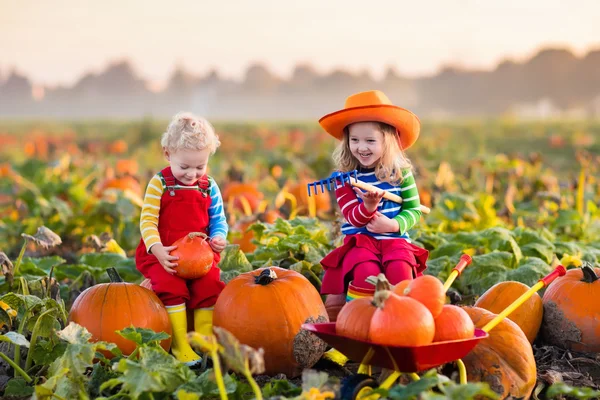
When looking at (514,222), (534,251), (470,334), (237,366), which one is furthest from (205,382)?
(514,222)

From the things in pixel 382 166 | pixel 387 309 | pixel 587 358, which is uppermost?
pixel 382 166

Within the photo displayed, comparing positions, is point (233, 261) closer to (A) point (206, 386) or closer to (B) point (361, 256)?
(B) point (361, 256)

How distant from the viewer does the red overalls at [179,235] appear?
3.62 metres

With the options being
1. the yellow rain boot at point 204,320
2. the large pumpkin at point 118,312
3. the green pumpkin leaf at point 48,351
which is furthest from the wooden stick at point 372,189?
the green pumpkin leaf at point 48,351

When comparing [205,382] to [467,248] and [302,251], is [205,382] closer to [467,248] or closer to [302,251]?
[302,251]

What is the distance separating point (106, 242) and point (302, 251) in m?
1.35

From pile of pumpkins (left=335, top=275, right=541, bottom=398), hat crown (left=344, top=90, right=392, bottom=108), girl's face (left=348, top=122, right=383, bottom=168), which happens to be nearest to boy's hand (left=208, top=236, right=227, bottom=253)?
girl's face (left=348, top=122, right=383, bottom=168)

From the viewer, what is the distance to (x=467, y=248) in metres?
4.76

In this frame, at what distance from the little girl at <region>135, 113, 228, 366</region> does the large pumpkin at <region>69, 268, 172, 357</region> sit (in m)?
0.10

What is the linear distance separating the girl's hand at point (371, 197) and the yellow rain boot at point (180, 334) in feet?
3.34

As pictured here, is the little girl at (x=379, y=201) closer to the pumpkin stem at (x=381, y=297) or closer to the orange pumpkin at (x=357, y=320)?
the orange pumpkin at (x=357, y=320)

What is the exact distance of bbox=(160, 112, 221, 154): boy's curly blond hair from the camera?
3.46 meters

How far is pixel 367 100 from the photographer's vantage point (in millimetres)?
3537

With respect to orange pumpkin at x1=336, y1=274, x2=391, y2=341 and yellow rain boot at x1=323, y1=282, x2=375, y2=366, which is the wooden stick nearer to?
yellow rain boot at x1=323, y1=282, x2=375, y2=366
